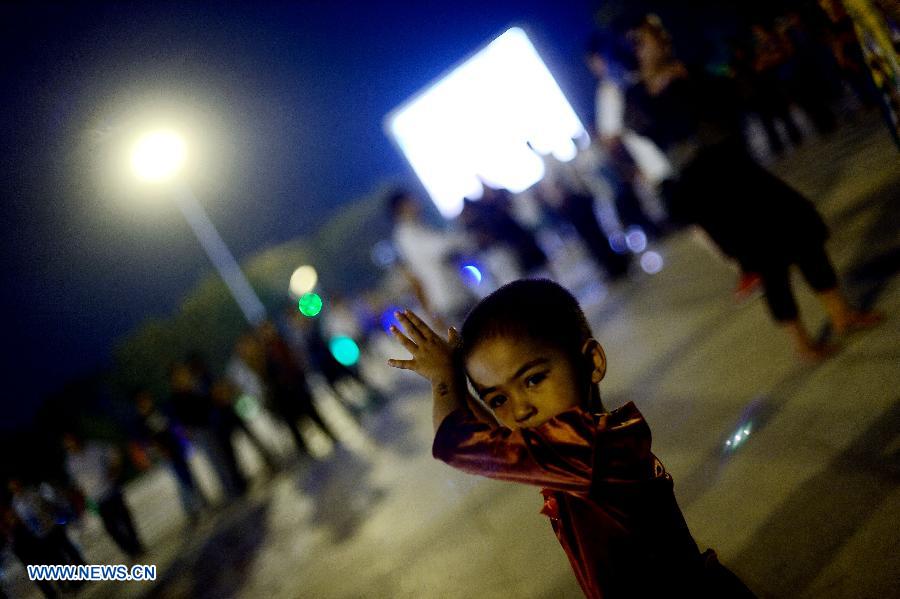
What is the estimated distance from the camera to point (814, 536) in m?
1.88

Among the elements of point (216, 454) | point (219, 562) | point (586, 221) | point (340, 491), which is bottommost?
point (340, 491)

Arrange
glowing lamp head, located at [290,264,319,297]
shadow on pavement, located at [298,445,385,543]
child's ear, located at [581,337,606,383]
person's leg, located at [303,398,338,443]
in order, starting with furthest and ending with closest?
1. glowing lamp head, located at [290,264,319,297]
2. person's leg, located at [303,398,338,443]
3. shadow on pavement, located at [298,445,385,543]
4. child's ear, located at [581,337,606,383]

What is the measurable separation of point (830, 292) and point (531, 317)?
100 inches

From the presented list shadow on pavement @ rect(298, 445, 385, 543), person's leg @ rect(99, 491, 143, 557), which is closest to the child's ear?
shadow on pavement @ rect(298, 445, 385, 543)

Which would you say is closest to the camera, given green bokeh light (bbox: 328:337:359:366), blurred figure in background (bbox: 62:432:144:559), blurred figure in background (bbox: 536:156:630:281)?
blurred figure in background (bbox: 62:432:144:559)

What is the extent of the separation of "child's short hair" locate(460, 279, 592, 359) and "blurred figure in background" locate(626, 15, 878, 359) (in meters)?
2.10

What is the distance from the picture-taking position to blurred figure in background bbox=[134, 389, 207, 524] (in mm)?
7285

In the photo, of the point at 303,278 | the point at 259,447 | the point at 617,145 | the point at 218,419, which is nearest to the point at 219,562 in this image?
the point at 218,419

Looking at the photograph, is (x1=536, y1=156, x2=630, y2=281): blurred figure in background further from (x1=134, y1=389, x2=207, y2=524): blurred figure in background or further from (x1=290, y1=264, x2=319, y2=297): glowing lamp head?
(x1=290, y1=264, x2=319, y2=297): glowing lamp head

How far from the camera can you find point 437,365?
1.46 meters

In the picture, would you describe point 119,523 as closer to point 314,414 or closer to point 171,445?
point 171,445

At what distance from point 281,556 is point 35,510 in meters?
1.67

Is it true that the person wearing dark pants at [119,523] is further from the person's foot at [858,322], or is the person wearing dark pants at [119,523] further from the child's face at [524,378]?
the person's foot at [858,322]

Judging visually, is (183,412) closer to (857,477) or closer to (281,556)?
(281,556)
